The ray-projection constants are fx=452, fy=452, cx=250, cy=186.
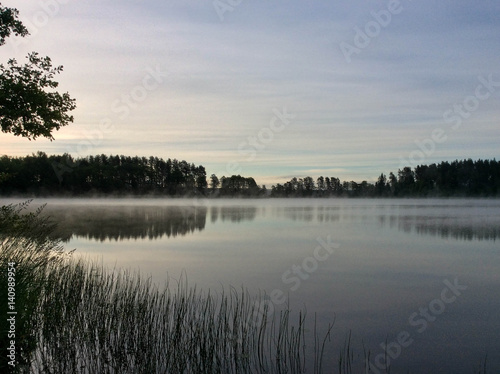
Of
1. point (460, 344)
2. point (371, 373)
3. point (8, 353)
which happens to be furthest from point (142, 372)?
point (460, 344)

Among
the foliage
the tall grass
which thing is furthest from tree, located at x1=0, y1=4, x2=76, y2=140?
the tall grass

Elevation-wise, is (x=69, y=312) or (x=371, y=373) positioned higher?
(x=69, y=312)

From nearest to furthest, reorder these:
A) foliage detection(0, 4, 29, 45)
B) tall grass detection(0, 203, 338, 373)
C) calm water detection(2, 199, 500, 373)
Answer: tall grass detection(0, 203, 338, 373)
calm water detection(2, 199, 500, 373)
foliage detection(0, 4, 29, 45)

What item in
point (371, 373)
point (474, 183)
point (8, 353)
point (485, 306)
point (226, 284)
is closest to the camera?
point (8, 353)

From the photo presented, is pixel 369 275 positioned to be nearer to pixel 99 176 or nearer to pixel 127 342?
pixel 127 342

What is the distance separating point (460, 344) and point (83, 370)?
6.11m

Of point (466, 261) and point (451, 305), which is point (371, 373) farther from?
point (466, 261)

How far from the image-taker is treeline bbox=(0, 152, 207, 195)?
86312 mm

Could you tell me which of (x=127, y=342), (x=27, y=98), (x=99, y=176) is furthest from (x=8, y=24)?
(x=99, y=176)

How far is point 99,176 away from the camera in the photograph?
100 meters

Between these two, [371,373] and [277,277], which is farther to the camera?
[277,277]

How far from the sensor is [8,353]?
237 inches

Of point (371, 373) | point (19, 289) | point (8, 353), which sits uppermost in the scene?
point (19, 289)

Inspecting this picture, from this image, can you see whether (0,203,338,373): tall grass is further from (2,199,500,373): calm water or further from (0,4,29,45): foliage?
(0,4,29,45): foliage
